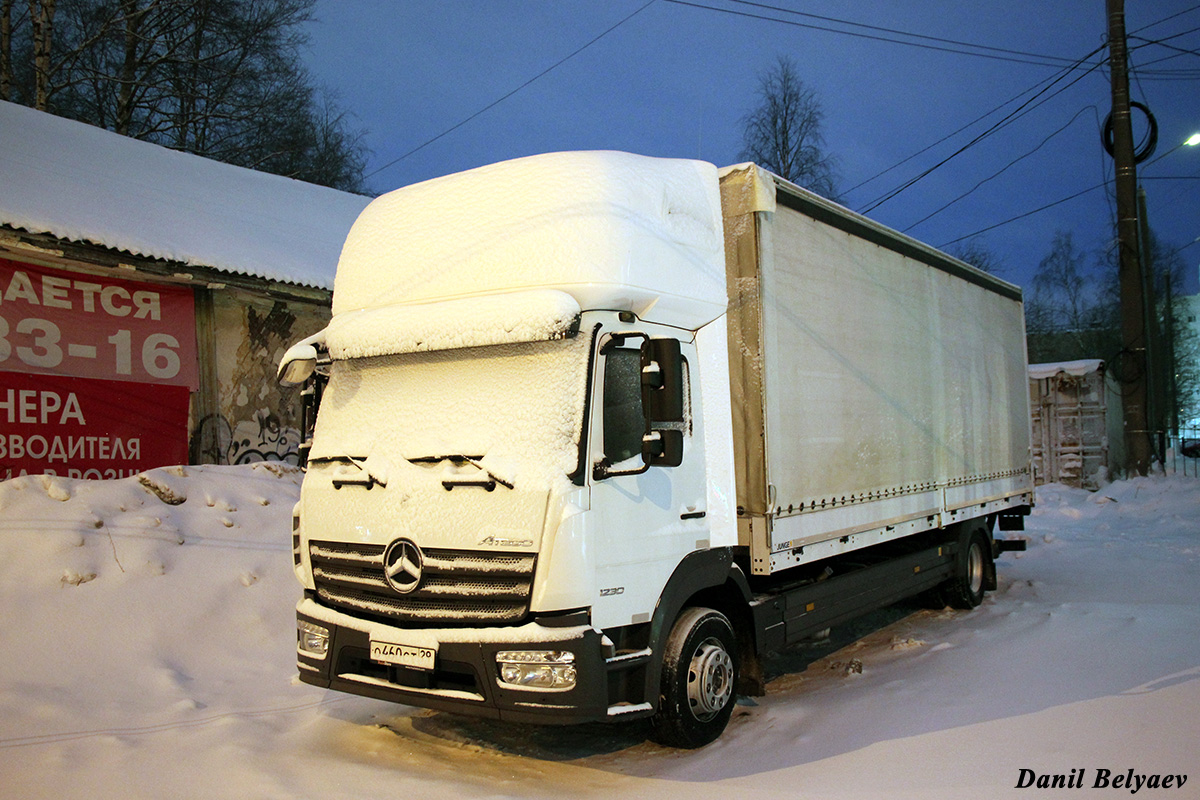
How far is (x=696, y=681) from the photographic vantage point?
15.8 feet

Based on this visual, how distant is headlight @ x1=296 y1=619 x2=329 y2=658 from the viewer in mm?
4699

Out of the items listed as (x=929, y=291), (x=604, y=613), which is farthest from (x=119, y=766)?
(x=929, y=291)

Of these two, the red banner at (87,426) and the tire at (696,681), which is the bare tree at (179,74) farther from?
the tire at (696,681)

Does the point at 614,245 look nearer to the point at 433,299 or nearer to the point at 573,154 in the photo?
the point at 573,154

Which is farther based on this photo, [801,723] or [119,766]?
[801,723]

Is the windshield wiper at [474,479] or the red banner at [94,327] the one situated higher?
the red banner at [94,327]

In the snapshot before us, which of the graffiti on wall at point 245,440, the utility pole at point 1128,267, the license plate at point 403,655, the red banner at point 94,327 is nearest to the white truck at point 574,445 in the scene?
the license plate at point 403,655

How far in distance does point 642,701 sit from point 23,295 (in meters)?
8.47

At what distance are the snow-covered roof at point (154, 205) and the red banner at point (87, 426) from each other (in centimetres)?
163

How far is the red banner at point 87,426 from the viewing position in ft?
30.0

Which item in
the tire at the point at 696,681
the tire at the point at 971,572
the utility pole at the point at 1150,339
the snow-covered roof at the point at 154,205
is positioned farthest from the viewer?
the utility pole at the point at 1150,339

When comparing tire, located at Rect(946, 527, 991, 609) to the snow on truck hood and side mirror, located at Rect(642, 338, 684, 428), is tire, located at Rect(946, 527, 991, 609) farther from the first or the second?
side mirror, located at Rect(642, 338, 684, 428)

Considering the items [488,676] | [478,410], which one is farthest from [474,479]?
[488,676]

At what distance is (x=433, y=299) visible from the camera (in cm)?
496
